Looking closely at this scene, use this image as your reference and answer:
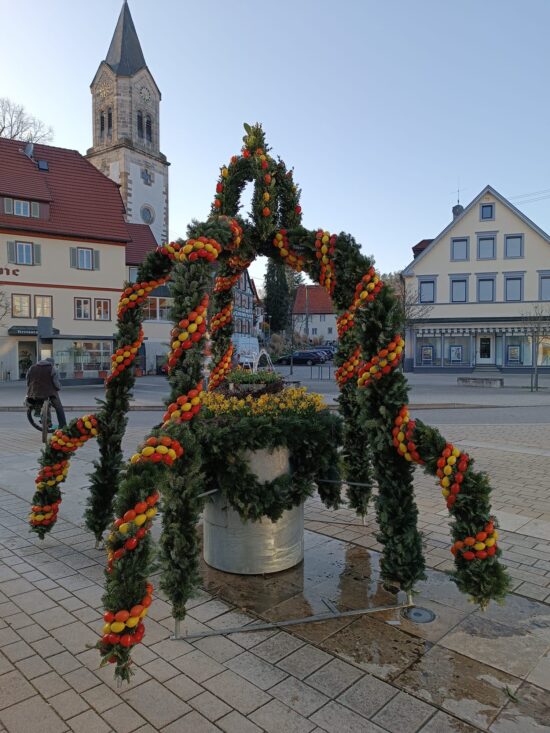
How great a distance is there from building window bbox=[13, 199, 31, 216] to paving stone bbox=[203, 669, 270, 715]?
31.4 metres

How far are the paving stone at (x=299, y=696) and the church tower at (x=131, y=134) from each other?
42.8 meters

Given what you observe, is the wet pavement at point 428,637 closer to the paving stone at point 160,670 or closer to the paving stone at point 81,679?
the paving stone at point 160,670

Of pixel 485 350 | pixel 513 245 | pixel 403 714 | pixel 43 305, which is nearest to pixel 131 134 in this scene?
pixel 43 305

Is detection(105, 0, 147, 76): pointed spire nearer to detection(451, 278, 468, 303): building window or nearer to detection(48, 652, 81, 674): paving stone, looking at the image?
detection(451, 278, 468, 303): building window

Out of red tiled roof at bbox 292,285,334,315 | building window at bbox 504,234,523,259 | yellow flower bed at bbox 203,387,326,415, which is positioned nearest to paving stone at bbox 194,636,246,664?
yellow flower bed at bbox 203,387,326,415

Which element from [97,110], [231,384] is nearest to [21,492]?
[231,384]

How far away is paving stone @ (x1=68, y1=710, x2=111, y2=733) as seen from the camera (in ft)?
8.43

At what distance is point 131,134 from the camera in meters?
44.8

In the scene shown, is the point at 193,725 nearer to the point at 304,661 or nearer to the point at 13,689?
the point at 304,661

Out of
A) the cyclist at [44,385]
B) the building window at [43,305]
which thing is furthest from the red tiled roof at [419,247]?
the cyclist at [44,385]

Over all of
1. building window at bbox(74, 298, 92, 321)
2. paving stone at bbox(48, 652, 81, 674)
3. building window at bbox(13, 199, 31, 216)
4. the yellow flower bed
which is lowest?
paving stone at bbox(48, 652, 81, 674)

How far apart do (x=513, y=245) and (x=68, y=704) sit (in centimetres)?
A: 3913

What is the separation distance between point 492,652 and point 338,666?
0.91 m

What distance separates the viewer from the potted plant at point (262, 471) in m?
3.91
